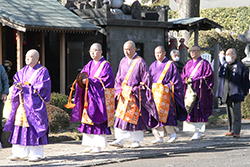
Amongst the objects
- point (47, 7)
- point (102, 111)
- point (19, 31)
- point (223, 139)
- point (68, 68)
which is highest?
point (47, 7)

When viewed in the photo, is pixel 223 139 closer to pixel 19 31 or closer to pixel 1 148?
pixel 1 148

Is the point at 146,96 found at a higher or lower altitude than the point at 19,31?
lower

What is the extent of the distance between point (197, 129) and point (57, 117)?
3035 mm

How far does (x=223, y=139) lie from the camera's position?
911cm

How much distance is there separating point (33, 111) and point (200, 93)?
394 cm

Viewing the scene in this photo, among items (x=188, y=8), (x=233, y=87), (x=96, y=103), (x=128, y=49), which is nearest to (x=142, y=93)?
(x=128, y=49)

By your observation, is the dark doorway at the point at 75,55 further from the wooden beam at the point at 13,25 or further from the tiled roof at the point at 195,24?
the tiled roof at the point at 195,24

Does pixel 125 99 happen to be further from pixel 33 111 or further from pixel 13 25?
pixel 13 25

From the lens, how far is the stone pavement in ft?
22.1

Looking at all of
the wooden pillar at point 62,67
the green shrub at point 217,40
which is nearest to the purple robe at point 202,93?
the wooden pillar at point 62,67

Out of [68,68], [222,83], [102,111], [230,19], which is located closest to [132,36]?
[68,68]

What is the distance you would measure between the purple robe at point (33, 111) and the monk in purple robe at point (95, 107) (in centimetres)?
86

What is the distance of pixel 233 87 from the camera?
31.1 feet

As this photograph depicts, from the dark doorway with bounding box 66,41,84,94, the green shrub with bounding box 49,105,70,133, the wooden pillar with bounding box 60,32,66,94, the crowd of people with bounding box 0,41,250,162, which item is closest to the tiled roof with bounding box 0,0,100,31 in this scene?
the wooden pillar with bounding box 60,32,66,94
